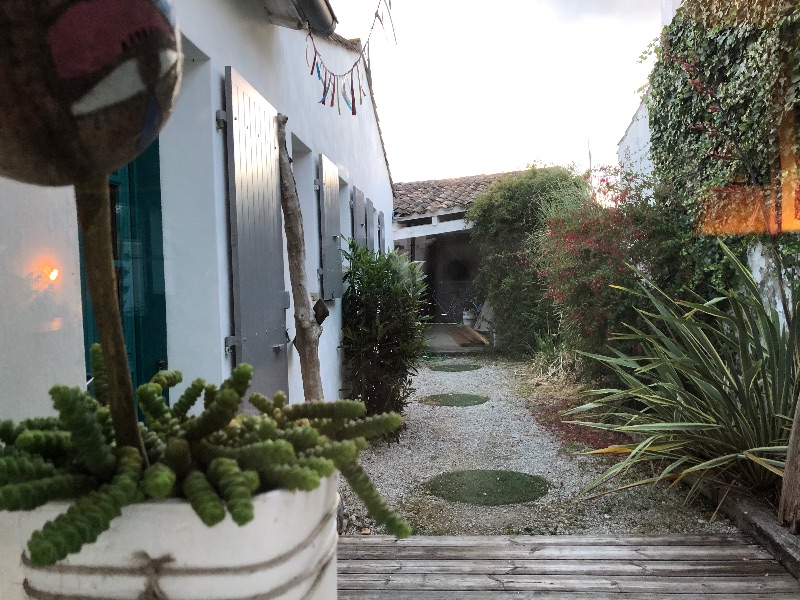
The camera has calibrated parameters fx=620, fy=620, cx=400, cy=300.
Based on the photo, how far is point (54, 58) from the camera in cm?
65

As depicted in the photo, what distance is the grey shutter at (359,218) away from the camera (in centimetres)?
648

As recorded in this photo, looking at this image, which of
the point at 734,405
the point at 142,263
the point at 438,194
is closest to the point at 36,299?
the point at 142,263

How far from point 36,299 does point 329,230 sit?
3.46 m

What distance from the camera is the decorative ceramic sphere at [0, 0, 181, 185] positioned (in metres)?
0.64

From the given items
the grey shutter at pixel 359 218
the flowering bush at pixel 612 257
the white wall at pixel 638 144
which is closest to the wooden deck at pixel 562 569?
the flowering bush at pixel 612 257

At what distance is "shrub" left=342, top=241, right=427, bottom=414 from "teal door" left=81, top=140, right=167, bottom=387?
2.85 metres

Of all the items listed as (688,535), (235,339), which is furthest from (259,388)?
(688,535)

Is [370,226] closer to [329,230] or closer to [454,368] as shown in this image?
[454,368]

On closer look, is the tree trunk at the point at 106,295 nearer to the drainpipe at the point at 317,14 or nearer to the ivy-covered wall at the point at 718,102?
the drainpipe at the point at 317,14

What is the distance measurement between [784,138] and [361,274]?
3.24m

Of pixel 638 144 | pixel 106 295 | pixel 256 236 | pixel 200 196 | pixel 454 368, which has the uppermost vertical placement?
pixel 638 144

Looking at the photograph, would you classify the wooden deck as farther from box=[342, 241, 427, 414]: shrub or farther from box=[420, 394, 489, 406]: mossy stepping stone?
box=[420, 394, 489, 406]: mossy stepping stone

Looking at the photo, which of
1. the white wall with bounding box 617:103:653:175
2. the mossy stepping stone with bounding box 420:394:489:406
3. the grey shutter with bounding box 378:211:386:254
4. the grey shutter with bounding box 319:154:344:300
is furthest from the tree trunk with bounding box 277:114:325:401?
the grey shutter with bounding box 378:211:386:254

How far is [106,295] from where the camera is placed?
80 cm
